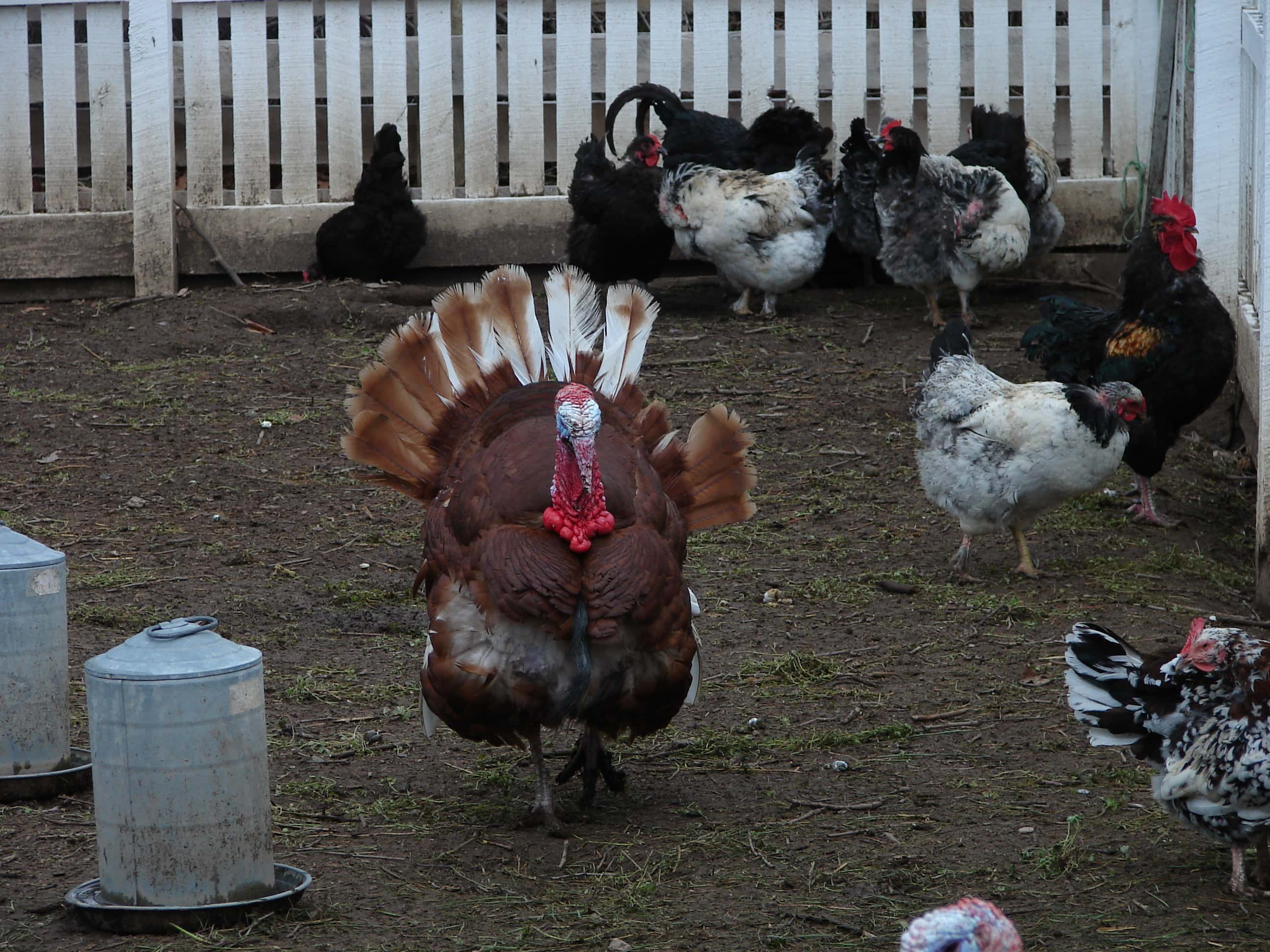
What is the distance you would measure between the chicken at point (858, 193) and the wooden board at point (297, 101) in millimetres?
3034

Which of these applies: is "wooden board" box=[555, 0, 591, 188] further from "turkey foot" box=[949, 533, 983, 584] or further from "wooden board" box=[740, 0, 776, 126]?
"turkey foot" box=[949, 533, 983, 584]

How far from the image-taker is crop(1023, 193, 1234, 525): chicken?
20.8 ft

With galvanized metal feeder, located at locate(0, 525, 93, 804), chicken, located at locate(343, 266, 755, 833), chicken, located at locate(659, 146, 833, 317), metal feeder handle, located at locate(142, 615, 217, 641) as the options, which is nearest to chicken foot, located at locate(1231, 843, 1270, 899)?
chicken, located at locate(343, 266, 755, 833)

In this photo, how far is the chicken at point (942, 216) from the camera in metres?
8.67

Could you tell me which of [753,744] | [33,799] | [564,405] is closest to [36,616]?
[33,799]

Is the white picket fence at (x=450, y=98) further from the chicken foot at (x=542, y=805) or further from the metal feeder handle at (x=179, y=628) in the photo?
the metal feeder handle at (x=179, y=628)

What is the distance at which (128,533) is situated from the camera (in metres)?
6.27

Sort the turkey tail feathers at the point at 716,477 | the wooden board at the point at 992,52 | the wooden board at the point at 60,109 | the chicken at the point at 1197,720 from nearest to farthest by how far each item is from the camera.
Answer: the chicken at the point at 1197,720
the turkey tail feathers at the point at 716,477
the wooden board at the point at 60,109
the wooden board at the point at 992,52

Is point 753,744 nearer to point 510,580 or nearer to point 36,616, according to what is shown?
point 510,580

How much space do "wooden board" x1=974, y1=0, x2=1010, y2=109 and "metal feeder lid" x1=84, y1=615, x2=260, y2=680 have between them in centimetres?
787

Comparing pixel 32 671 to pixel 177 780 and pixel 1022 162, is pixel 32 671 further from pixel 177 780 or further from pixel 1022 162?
pixel 1022 162

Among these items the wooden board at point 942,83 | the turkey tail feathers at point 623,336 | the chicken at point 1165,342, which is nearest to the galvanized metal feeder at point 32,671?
the turkey tail feathers at point 623,336

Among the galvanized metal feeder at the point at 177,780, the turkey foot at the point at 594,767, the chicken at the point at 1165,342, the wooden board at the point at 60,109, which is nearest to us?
the galvanized metal feeder at the point at 177,780

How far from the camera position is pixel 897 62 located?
32.2ft
